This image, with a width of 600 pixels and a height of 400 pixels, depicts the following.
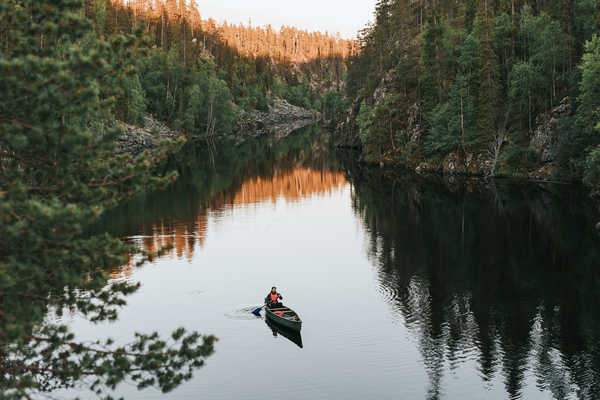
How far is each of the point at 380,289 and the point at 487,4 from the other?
264 ft

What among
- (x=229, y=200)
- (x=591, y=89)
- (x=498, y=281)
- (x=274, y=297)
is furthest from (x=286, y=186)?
(x=274, y=297)

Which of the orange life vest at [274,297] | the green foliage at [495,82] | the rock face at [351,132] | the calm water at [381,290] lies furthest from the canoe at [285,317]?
the rock face at [351,132]

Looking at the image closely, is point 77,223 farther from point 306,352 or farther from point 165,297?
point 165,297

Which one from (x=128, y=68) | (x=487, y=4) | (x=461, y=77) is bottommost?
(x=128, y=68)

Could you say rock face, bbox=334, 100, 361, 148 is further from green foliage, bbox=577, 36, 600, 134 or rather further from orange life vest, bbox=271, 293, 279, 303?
orange life vest, bbox=271, 293, 279, 303

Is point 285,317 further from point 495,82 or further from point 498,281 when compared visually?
point 495,82

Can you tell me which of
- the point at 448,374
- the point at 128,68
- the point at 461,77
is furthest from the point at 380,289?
the point at 461,77

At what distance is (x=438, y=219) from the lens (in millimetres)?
66062

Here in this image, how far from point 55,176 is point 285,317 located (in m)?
20.9

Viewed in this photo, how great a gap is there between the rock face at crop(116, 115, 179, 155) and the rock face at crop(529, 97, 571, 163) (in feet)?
231

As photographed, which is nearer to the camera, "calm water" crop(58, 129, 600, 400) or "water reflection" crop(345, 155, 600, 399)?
"calm water" crop(58, 129, 600, 400)

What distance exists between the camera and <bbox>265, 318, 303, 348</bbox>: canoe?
112 feet

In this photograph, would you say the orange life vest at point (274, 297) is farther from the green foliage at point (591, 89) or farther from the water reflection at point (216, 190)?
the green foliage at point (591, 89)

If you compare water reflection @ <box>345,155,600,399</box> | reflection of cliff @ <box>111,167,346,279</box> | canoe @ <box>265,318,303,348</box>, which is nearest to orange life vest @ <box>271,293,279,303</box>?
canoe @ <box>265,318,303,348</box>
